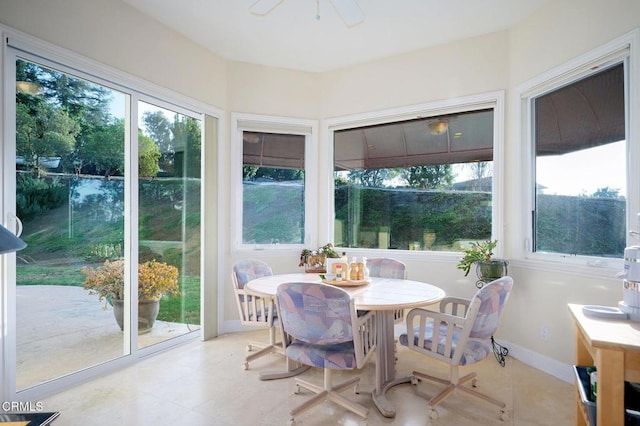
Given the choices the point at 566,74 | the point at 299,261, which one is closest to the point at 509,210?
the point at 566,74

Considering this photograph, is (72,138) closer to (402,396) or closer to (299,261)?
(299,261)

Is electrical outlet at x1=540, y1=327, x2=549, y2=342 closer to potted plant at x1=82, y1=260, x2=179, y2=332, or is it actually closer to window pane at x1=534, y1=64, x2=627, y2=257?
window pane at x1=534, y1=64, x2=627, y2=257

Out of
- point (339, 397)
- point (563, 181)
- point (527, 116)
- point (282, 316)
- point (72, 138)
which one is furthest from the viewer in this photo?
point (527, 116)

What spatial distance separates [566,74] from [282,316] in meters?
2.84

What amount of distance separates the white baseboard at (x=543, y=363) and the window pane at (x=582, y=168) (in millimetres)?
880

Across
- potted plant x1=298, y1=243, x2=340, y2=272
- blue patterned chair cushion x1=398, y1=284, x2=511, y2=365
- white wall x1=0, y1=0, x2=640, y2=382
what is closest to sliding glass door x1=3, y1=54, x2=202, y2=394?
white wall x1=0, y1=0, x2=640, y2=382

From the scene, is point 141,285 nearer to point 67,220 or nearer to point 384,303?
point 67,220

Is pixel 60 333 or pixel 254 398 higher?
pixel 60 333

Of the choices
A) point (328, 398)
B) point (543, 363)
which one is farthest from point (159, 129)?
point (543, 363)

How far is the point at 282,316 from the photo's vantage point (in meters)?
2.19

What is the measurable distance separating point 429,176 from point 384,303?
6.98ft

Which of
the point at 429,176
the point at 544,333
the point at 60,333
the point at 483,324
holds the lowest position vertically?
the point at 544,333

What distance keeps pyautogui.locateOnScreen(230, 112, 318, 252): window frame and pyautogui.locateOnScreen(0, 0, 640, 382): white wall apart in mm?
82

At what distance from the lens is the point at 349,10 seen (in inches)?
97.0
